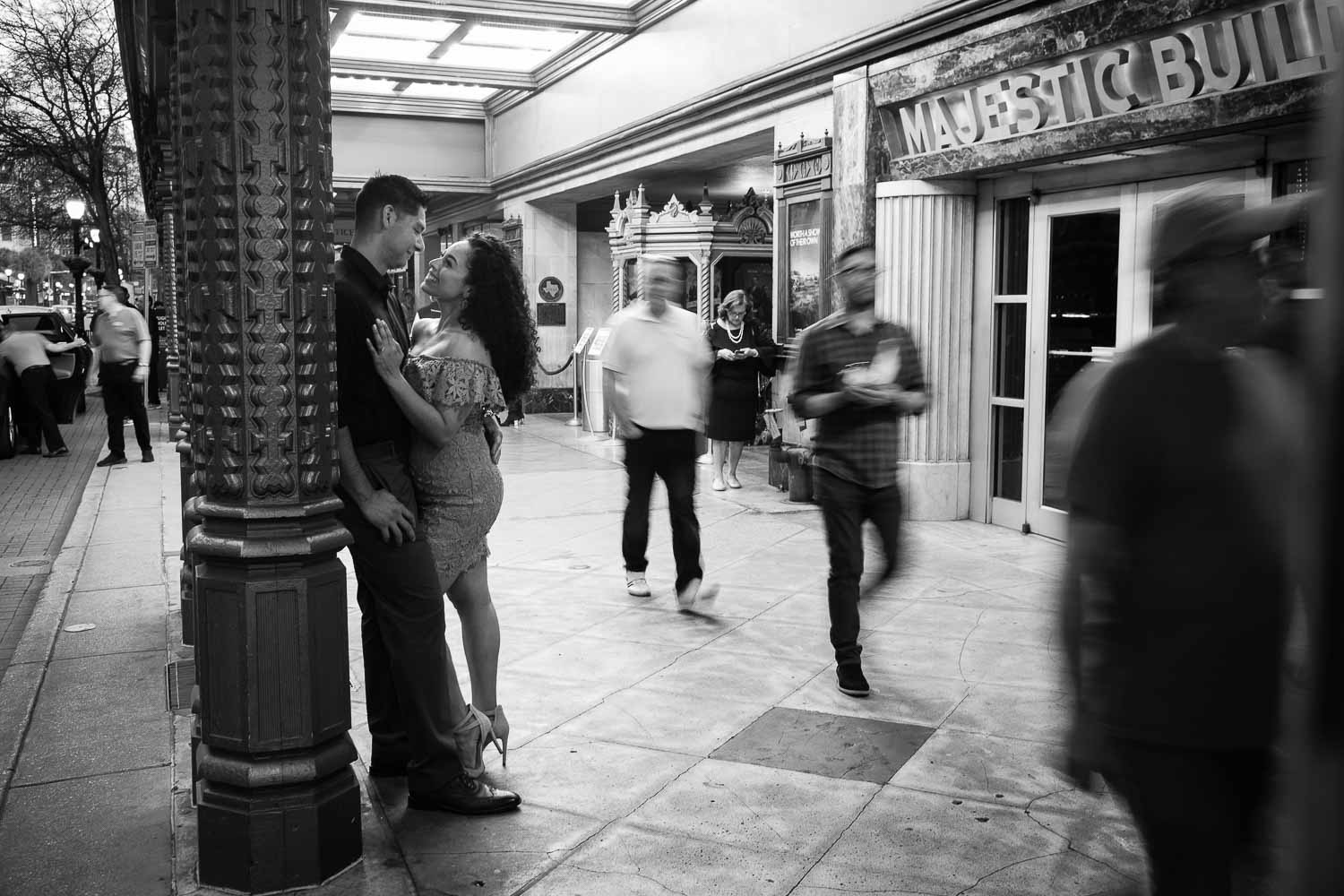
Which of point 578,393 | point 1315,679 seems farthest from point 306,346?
point 578,393

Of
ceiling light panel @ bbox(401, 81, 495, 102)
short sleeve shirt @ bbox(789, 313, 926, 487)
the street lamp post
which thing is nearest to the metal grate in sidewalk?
short sleeve shirt @ bbox(789, 313, 926, 487)

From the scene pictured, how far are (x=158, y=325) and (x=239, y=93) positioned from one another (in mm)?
22082

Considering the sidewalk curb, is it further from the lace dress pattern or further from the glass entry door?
the glass entry door

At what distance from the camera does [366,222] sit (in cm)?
399

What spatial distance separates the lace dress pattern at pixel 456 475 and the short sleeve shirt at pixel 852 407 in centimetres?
170

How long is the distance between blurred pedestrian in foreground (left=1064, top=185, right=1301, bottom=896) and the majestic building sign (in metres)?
3.61

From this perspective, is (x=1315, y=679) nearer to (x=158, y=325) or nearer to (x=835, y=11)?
(x=835, y=11)

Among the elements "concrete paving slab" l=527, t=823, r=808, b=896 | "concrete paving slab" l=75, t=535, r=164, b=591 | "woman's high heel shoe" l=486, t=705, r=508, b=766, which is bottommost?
"concrete paving slab" l=527, t=823, r=808, b=896

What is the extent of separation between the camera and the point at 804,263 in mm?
11070

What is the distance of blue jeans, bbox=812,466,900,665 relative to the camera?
17.4 ft

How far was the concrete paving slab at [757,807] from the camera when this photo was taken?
12.9 ft

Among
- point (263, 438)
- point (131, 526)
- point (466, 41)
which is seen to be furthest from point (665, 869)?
point (466, 41)

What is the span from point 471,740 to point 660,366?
3.08 meters

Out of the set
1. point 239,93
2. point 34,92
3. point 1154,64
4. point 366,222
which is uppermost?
point 34,92
